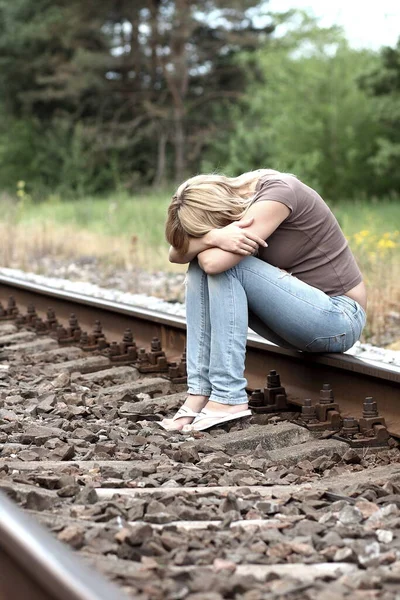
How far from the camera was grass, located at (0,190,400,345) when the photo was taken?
683 centimetres

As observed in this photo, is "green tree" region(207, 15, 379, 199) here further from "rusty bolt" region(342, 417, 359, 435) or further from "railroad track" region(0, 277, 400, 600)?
"rusty bolt" region(342, 417, 359, 435)

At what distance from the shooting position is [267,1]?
3050 cm

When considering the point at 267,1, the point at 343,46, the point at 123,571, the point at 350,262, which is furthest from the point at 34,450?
the point at 267,1

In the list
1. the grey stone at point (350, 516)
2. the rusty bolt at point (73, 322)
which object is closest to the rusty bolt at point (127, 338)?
the rusty bolt at point (73, 322)

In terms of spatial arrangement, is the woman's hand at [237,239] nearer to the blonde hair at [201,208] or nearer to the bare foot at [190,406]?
the blonde hair at [201,208]

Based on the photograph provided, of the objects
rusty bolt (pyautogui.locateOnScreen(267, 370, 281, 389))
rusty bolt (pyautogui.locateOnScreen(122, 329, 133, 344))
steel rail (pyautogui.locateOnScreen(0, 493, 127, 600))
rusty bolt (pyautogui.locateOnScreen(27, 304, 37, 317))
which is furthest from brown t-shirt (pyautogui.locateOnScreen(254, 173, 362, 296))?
rusty bolt (pyautogui.locateOnScreen(27, 304, 37, 317))

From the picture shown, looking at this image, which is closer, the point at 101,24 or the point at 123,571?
the point at 123,571

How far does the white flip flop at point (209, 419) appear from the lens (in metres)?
3.67

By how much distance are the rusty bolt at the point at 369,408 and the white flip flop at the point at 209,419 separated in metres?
0.49

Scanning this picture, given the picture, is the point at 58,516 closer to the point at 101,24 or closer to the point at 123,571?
the point at 123,571

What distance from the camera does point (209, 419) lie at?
3693 millimetres

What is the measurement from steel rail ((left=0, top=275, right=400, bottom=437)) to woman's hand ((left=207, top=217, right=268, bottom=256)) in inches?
24.0

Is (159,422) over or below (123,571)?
below

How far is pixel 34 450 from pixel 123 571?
1.31 meters
